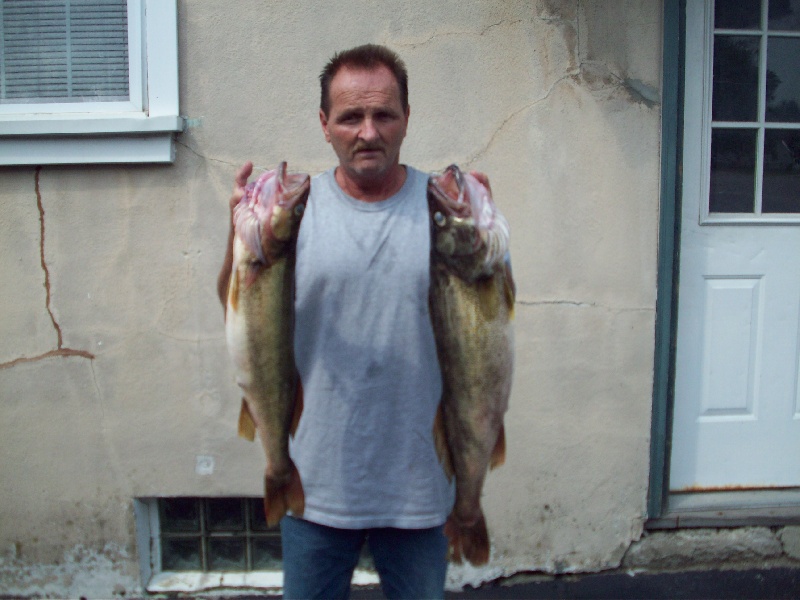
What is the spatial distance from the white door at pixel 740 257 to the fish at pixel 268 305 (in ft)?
8.31

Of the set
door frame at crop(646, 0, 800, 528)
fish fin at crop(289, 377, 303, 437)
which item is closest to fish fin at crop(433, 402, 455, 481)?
fish fin at crop(289, 377, 303, 437)

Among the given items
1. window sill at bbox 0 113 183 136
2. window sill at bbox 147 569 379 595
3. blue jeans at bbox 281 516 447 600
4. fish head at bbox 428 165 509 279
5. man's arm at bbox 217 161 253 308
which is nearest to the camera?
fish head at bbox 428 165 509 279

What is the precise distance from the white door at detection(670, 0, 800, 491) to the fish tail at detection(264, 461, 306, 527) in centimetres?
247

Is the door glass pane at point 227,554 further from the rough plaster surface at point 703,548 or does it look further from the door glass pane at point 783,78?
the door glass pane at point 783,78

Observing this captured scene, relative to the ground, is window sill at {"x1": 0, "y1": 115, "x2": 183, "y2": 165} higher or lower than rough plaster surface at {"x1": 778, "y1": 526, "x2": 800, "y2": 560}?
higher

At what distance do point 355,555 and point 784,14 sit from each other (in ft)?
11.6

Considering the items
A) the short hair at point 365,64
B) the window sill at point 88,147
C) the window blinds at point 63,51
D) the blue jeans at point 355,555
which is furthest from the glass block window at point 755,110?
the window blinds at point 63,51

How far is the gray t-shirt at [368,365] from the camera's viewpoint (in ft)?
6.70

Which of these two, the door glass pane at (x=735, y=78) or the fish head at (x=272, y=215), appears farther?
the door glass pane at (x=735, y=78)

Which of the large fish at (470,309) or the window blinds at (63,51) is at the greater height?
the window blinds at (63,51)

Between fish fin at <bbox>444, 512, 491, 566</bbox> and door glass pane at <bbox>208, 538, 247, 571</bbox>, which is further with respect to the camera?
door glass pane at <bbox>208, 538, 247, 571</bbox>

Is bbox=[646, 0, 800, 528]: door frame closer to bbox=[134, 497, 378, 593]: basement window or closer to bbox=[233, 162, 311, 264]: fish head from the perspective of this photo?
bbox=[134, 497, 378, 593]: basement window

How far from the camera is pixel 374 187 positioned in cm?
212

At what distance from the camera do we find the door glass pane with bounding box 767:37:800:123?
382cm
